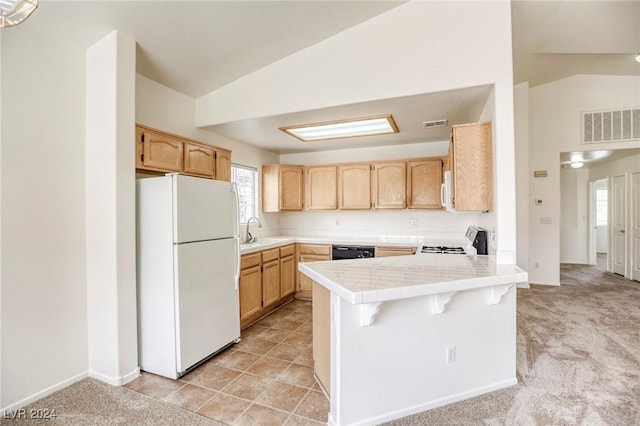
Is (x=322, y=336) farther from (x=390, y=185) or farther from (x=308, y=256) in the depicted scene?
(x=390, y=185)

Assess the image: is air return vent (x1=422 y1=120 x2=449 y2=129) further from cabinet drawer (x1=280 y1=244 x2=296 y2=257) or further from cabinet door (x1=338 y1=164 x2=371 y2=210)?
cabinet drawer (x1=280 y1=244 x2=296 y2=257)

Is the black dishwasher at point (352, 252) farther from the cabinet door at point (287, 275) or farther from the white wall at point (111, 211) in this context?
the white wall at point (111, 211)

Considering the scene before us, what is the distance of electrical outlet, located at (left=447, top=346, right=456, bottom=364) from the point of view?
204 centimetres

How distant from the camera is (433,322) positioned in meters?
2.00

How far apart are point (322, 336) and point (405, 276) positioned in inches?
29.8

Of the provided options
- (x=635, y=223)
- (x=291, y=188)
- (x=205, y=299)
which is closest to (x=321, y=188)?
(x=291, y=188)

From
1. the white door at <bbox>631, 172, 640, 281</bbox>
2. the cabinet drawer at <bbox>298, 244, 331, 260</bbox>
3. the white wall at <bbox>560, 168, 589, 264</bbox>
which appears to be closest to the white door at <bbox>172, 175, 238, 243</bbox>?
the cabinet drawer at <bbox>298, 244, 331, 260</bbox>

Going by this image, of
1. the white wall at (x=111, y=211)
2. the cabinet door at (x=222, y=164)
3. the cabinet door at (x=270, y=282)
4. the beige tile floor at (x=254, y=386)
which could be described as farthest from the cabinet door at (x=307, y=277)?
the white wall at (x=111, y=211)

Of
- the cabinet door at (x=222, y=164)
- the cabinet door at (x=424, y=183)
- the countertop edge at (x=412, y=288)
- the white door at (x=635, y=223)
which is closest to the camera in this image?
the countertop edge at (x=412, y=288)

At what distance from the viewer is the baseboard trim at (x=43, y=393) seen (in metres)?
1.97

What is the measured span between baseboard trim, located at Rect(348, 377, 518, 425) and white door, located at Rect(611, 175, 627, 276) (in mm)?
5685

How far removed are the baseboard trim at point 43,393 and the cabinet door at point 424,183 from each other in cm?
405

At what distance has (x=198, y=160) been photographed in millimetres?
3262

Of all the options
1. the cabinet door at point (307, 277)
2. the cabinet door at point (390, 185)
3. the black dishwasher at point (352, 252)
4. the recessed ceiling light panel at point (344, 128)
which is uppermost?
the recessed ceiling light panel at point (344, 128)
